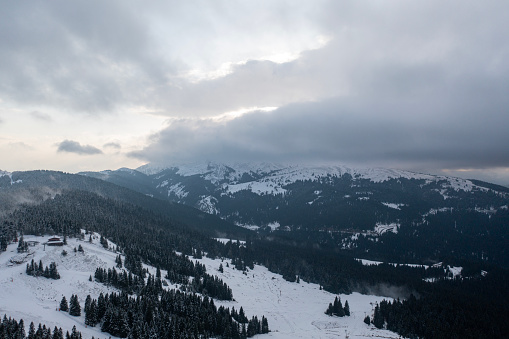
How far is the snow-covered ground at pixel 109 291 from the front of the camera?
274ft

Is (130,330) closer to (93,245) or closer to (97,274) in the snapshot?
(97,274)

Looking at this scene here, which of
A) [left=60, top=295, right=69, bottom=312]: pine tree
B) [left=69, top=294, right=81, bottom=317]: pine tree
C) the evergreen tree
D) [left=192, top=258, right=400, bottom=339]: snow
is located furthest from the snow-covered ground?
the evergreen tree

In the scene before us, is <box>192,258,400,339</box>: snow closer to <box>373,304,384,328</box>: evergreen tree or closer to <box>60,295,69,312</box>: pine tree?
<box>373,304,384,328</box>: evergreen tree

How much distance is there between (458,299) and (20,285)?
183 m

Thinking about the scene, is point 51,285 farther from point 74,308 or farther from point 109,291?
point 74,308

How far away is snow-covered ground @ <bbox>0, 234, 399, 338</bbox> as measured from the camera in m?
83.6

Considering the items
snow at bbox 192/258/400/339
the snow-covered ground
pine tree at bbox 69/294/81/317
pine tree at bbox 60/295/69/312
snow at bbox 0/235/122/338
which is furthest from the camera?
snow at bbox 192/258/400/339

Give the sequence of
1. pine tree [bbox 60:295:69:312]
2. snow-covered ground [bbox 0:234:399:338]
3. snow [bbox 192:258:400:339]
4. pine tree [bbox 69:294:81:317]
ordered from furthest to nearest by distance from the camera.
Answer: snow [bbox 192:258:400:339], pine tree [bbox 60:295:69:312], pine tree [bbox 69:294:81:317], snow-covered ground [bbox 0:234:399:338]

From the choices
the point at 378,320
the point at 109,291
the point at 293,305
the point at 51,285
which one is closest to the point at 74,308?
the point at 109,291

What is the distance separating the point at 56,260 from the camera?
117250 millimetres

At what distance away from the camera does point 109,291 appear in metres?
105

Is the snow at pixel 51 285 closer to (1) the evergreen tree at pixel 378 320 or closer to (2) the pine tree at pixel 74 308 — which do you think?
(2) the pine tree at pixel 74 308

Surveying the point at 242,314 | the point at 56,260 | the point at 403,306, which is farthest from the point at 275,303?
the point at 56,260

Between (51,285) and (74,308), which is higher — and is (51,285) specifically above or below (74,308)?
above
